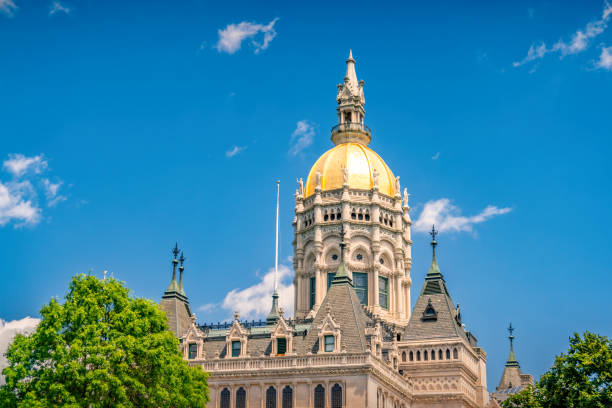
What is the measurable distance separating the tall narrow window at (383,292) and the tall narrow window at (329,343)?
90.8ft

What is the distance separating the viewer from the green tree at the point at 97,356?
53.8 meters

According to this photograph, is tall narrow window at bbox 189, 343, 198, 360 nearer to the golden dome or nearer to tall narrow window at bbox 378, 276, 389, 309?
tall narrow window at bbox 378, 276, 389, 309

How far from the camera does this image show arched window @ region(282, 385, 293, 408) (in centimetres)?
7169

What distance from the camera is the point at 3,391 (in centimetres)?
5422

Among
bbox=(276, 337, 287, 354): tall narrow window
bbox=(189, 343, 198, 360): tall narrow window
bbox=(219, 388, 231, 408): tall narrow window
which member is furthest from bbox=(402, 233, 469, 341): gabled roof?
bbox=(189, 343, 198, 360): tall narrow window

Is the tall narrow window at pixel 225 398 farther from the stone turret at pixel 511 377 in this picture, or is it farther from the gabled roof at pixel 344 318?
the stone turret at pixel 511 377

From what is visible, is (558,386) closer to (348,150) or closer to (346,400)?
(346,400)

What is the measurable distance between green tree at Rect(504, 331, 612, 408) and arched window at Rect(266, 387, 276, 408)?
20.5m

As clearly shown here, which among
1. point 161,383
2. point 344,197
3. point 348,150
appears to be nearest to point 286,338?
point 161,383

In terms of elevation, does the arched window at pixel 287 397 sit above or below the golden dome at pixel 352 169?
below

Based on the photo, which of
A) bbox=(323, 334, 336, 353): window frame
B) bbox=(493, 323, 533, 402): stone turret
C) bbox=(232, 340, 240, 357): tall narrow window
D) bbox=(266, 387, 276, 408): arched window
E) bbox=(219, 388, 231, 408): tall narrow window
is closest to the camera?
bbox=(323, 334, 336, 353): window frame

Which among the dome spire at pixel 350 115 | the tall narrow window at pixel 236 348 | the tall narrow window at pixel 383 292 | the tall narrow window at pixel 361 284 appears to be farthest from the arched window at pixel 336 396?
the dome spire at pixel 350 115

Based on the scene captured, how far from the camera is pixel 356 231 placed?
333 ft

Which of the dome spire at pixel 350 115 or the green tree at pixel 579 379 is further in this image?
the dome spire at pixel 350 115
